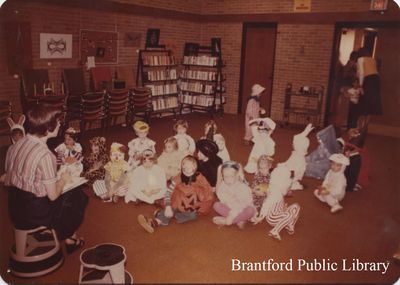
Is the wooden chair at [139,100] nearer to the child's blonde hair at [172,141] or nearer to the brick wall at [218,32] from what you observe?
the brick wall at [218,32]

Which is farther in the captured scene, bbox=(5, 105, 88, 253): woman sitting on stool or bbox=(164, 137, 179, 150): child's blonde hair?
bbox=(164, 137, 179, 150): child's blonde hair

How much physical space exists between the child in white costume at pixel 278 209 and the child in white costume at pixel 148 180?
1218mm

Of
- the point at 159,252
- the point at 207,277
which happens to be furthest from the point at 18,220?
the point at 207,277

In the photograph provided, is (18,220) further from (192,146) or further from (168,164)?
(192,146)

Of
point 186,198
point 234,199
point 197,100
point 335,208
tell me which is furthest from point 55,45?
point 335,208

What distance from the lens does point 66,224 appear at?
3.26 metres

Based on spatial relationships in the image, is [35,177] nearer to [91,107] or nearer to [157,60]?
[91,107]

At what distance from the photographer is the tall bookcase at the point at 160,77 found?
9391 millimetres

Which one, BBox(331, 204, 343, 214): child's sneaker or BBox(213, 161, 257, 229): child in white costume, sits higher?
BBox(213, 161, 257, 229): child in white costume

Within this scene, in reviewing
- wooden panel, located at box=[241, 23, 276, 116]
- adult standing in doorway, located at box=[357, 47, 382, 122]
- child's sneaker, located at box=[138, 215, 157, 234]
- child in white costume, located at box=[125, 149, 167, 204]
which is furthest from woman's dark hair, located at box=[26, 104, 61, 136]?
wooden panel, located at box=[241, 23, 276, 116]

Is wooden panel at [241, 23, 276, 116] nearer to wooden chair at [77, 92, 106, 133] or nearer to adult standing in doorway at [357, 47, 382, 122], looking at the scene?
adult standing in doorway at [357, 47, 382, 122]

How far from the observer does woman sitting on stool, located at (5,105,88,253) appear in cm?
291

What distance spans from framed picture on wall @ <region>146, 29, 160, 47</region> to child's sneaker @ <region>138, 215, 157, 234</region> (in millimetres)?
6307

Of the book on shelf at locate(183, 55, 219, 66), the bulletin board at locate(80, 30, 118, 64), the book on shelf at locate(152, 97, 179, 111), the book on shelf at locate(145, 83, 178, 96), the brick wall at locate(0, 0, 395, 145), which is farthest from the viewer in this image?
the book on shelf at locate(183, 55, 219, 66)
